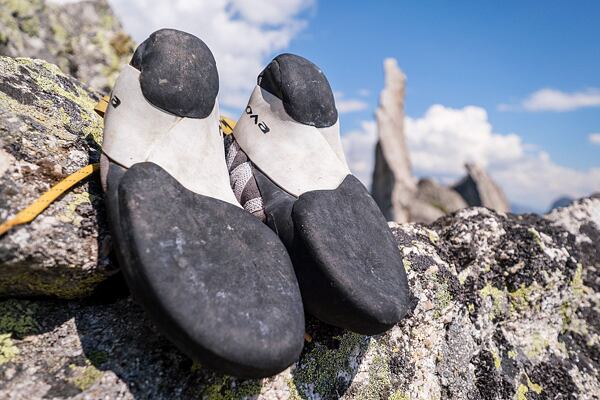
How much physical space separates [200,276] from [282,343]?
0.39 m

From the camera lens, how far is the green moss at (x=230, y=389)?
1.89m

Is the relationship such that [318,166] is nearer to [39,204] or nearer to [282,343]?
[282,343]

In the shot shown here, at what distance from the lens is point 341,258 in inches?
81.1

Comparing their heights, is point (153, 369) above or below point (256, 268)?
below

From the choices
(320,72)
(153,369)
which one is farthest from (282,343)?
(320,72)

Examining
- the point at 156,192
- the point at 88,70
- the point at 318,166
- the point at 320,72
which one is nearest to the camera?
the point at 156,192

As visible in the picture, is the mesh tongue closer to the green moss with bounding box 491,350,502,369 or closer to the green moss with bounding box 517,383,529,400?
the green moss with bounding box 491,350,502,369

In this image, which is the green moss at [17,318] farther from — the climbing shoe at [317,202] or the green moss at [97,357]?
the climbing shoe at [317,202]

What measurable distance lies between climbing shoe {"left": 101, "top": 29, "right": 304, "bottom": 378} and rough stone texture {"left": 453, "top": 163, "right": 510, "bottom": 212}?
1005 inches

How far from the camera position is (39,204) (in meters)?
1.87

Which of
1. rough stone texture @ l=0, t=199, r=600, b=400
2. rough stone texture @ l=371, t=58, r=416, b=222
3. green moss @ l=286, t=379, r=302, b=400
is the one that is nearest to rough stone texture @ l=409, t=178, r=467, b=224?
rough stone texture @ l=371, t=58, r=416, b=222

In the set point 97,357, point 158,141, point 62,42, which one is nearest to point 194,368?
point 97,357

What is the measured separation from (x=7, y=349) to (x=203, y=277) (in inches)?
33.6

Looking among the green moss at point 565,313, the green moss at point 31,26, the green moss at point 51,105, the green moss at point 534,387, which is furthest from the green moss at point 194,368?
the green moss at point 31,26
